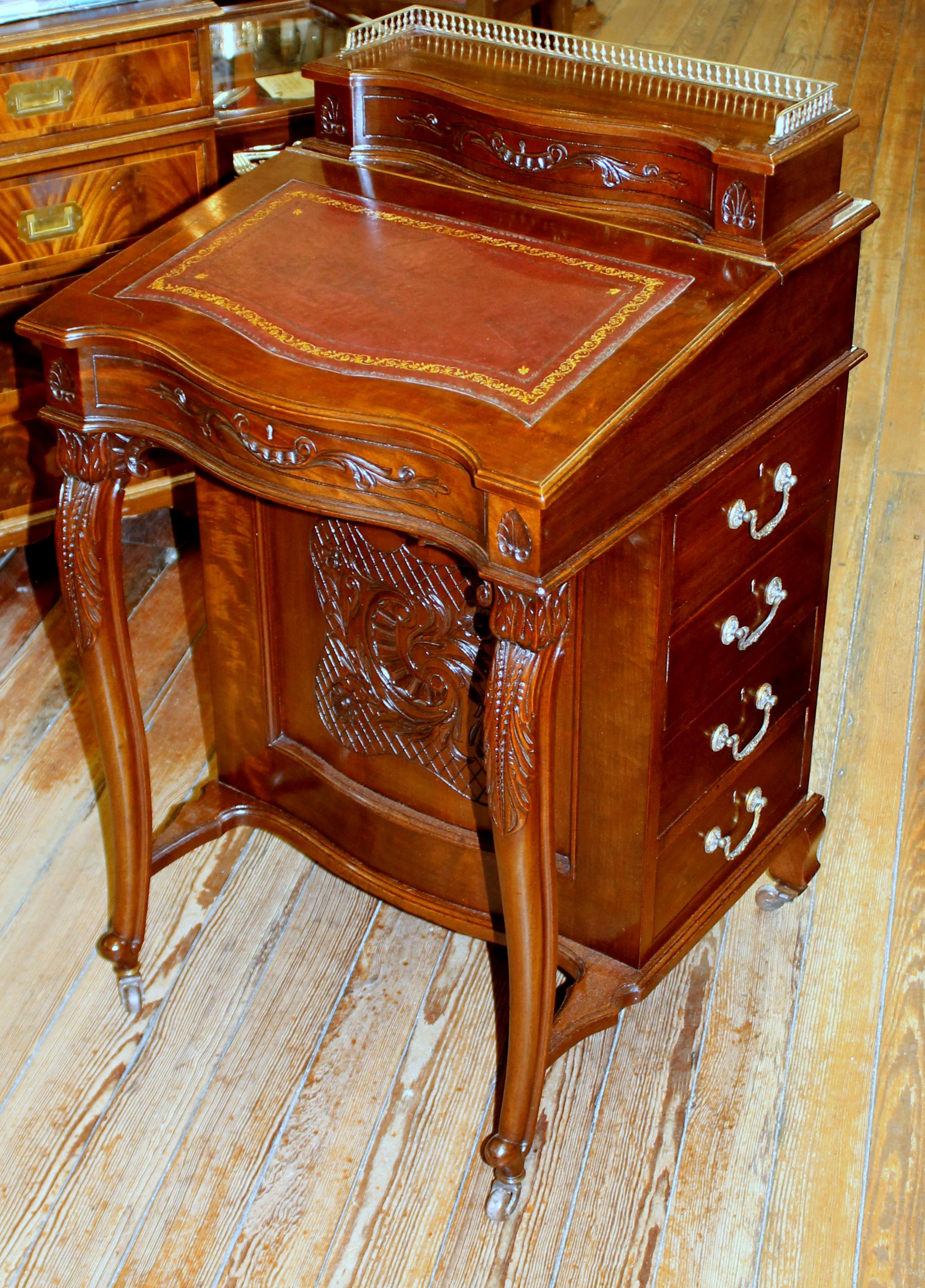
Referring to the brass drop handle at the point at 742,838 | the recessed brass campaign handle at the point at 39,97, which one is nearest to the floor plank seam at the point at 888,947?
the brass drop handle at the point at 742,838

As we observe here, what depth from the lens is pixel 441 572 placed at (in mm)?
1826

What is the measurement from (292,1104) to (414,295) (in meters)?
1.02

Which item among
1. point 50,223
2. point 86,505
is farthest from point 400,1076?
point 50,223

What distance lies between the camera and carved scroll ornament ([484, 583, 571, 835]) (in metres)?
1.44

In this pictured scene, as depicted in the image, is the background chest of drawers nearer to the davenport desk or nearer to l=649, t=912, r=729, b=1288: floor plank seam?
the davenport desk

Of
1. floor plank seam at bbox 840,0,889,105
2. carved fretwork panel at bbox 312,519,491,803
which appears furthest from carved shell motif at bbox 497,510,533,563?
floor plank seam at bbox 840,0,889,105

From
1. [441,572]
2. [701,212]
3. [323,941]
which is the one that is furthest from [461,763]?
[701,212]

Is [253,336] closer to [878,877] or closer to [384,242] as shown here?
[384,242]

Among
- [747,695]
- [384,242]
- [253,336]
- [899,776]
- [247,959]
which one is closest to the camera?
[253,336]

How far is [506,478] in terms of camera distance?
1351 mm

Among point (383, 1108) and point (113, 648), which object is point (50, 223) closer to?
point (113, 648)

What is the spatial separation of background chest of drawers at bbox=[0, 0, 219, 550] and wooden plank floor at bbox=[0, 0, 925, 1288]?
0.69 metres

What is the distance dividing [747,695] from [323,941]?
0.71 m

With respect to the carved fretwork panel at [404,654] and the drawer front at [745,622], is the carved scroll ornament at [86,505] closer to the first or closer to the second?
the carved fretwork panel at [404,654]
